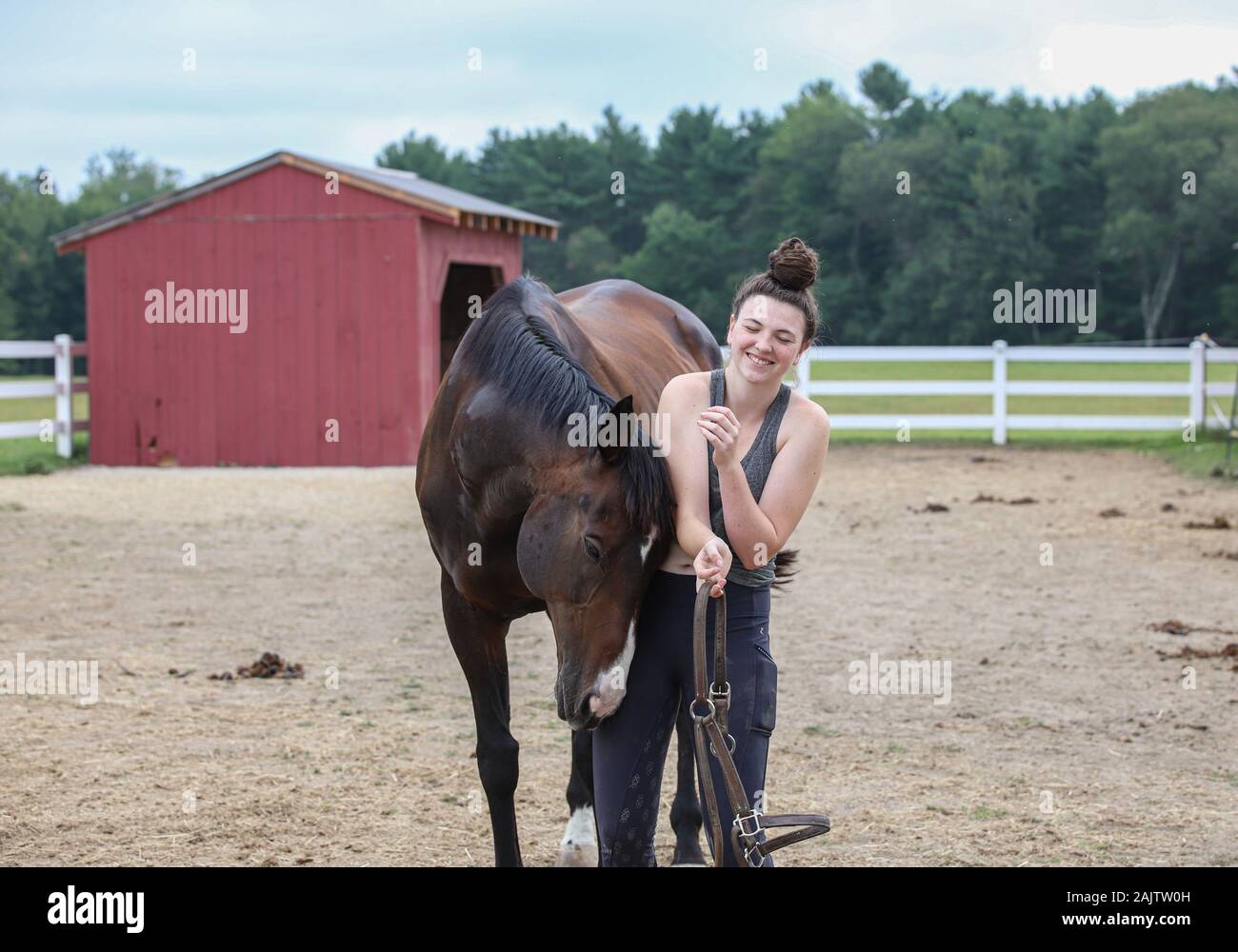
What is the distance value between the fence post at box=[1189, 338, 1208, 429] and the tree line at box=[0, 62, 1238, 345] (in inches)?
1161

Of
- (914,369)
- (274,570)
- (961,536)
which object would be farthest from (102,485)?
(914,369)

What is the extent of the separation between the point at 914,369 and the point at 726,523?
37353 mm

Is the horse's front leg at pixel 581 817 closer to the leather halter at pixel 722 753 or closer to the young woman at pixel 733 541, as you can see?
the young woman at pixel 733 541

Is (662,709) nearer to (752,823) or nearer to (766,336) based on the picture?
(752,823)

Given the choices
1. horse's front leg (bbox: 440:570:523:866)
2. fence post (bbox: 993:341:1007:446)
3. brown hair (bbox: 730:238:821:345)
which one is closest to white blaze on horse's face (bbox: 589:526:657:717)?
brown hair (bbox: 730:238:821:345)

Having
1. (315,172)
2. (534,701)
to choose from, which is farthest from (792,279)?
(315,172)

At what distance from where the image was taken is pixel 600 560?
9.04 ft

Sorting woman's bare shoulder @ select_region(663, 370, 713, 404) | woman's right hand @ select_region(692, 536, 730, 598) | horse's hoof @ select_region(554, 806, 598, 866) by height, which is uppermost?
woman's bare shoulder @ select_region(663, 370, 713, 404)

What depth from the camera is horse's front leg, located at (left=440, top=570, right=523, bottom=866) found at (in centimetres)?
363

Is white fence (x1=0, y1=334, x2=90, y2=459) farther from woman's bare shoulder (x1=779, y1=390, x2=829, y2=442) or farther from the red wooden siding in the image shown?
woman's bare shoulder (x1=779, y1=390, x2=829, y2=442)

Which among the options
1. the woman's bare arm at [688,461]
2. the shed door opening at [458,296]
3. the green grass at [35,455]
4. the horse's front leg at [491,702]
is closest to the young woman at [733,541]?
the woman's bare arm at [688,461]

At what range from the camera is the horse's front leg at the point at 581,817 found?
12.4 feet

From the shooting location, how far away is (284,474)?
1345 cm

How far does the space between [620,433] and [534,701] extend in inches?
115
